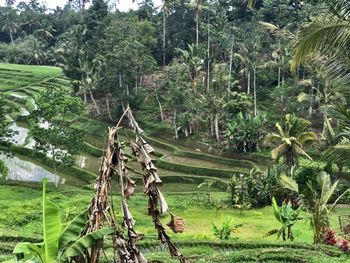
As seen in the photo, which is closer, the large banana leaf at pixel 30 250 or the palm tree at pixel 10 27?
the large banana leaf at pixel 30 250

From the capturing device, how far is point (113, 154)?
115 inches

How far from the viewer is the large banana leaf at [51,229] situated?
11.5 feet

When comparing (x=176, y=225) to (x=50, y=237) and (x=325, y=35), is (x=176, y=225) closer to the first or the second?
(x=50, y=237)

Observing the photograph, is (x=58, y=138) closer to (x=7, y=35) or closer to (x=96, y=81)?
(x=96, y=81)

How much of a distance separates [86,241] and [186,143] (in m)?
25.9

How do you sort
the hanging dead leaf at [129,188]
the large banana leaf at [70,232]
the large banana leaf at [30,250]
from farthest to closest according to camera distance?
the large banana leaf at [70,232]
the large banana leaf at [30,250]
the hanging dead leaf at [129,188]

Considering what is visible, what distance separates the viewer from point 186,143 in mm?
28812

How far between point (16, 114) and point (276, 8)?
63.6 feet

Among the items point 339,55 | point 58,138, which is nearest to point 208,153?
point 58,138

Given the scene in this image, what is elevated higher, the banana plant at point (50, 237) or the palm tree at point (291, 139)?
the banana plant at point (50, 237)

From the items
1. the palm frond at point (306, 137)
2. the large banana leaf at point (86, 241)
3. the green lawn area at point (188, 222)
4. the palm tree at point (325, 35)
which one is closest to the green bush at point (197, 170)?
the green lawn area at point (188, 222)

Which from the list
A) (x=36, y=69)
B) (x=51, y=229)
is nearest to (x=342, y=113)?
(x=51, y=229)

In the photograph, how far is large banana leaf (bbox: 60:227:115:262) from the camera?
2.89 meters

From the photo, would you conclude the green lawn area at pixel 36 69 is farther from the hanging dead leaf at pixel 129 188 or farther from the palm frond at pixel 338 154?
the hanging dead leaf at pixel 129 188
